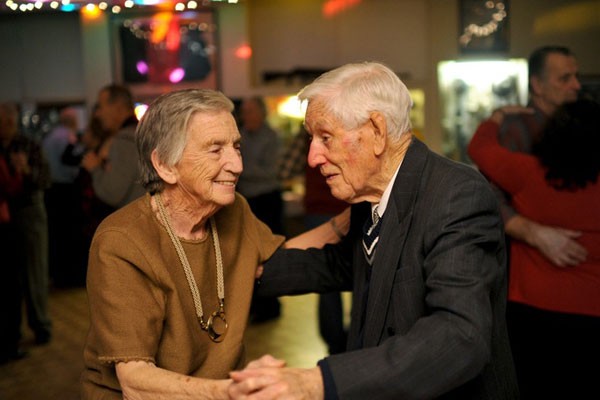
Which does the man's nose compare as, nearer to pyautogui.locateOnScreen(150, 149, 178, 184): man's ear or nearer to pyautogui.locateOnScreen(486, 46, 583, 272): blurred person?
pyautogui.locateOnScreen(150, 149, 178, 184): man's ear

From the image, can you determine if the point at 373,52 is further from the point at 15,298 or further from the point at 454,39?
the point at 15,298

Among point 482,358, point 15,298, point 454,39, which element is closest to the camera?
point 482,358

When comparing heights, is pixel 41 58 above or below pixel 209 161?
above

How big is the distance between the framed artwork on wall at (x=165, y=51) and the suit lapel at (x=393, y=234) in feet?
21.7

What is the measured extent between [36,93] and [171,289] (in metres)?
7.70

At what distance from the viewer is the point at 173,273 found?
183 centimetres

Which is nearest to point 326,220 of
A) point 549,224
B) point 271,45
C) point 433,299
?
point 549,224

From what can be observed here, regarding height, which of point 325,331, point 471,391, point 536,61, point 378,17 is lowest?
point 325,331

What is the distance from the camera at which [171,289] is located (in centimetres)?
179

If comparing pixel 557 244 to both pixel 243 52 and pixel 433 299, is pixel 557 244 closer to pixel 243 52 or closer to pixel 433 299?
pixel 433 299

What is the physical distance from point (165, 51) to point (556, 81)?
19.5 ft

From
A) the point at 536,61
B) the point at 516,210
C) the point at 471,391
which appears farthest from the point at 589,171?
the point at 471,391

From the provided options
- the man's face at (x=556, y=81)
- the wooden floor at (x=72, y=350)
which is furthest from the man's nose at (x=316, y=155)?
the wooden floor at (x=72, y=350)

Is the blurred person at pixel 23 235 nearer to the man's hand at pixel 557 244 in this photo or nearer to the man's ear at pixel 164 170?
the man's ear at pixel 164 170
